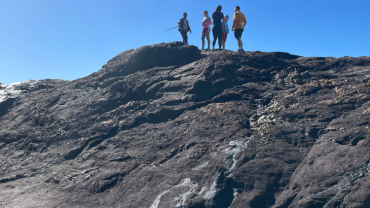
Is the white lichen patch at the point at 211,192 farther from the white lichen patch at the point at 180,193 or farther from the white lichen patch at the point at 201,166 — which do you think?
the white lichen patch at the point at 201,166

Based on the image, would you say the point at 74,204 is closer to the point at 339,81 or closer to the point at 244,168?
the point at 244,168

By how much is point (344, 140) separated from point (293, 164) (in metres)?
1.29

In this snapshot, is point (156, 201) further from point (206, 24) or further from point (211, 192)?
point (206, 24)

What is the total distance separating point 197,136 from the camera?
326 inches

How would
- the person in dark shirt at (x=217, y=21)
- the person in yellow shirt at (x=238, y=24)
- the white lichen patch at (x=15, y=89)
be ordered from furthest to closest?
the person in dark shirt at (x=217, y=21) → the white lichen patch at (x=15, y=89) → the person in yellow shirt at (x=238, y=24)

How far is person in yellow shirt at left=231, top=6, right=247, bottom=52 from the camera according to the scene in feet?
41.1

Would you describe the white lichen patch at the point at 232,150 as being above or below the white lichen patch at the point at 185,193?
above

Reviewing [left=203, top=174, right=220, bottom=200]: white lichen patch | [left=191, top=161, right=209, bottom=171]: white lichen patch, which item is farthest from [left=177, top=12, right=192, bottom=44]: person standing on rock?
[left=203, top=174, right=220, bottom=200]: white lichen patch

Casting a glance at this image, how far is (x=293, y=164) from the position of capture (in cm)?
678

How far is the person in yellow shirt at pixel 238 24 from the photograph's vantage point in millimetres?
12539

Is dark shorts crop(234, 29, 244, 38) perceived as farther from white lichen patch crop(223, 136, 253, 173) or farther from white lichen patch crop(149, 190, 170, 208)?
white lichen patch crop(149, 190, 170, 208)

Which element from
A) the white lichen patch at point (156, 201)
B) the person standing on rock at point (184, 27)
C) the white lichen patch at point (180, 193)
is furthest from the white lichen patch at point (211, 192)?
the person standing on rock at point (184, 27)

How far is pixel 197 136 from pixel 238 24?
20.9ft

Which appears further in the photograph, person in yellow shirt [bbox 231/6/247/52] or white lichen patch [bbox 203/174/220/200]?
person in yellow shirt [bbox 231/6/247/52]
